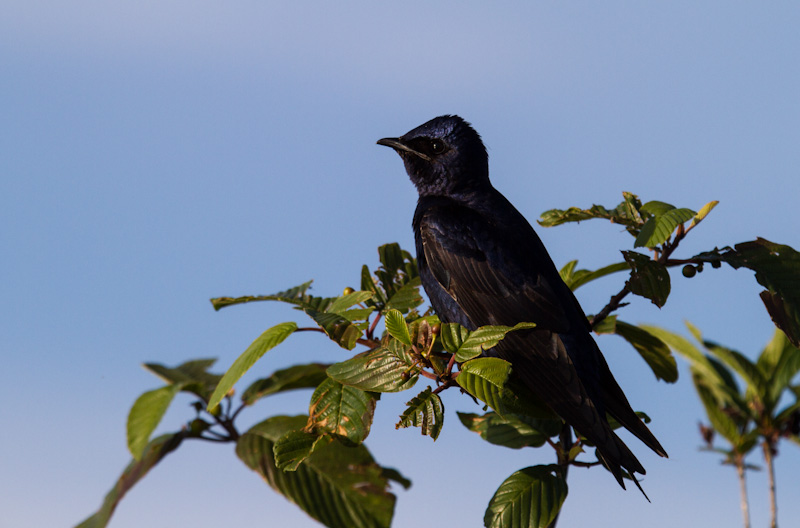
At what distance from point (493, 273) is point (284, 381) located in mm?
1350

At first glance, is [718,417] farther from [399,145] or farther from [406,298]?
[399,145]

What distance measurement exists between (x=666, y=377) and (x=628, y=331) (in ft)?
1.17

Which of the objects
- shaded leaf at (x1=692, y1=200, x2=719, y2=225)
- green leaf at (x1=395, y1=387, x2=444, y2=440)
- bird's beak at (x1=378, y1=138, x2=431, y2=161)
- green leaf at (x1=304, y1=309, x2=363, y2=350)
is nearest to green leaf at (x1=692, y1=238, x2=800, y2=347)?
shaded leaf at (x1=692, y1=200, x2=719, y2=225)

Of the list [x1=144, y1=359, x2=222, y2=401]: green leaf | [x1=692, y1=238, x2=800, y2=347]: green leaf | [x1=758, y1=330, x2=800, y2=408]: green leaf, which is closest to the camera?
[x1=692, y1=238, x2=800, y2=347]: green leaf

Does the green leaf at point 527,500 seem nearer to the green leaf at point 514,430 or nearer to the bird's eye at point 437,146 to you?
the green leaf at point 514,430

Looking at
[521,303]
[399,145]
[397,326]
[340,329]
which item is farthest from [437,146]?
[397,326]

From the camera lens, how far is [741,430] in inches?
209

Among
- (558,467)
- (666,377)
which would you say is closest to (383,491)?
(558,467)

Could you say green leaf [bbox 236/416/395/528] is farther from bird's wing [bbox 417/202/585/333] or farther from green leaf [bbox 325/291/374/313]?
bird's wing [bbox 417/202/585/333]

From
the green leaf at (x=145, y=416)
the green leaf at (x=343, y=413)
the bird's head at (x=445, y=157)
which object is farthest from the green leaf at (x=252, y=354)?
the bird's head at (x=445, y=157)

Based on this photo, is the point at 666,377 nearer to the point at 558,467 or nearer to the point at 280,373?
the point at 558,467

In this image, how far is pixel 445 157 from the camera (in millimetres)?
5230

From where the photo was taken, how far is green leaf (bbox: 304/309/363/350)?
321cm

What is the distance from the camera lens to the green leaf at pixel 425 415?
2.92 meters
